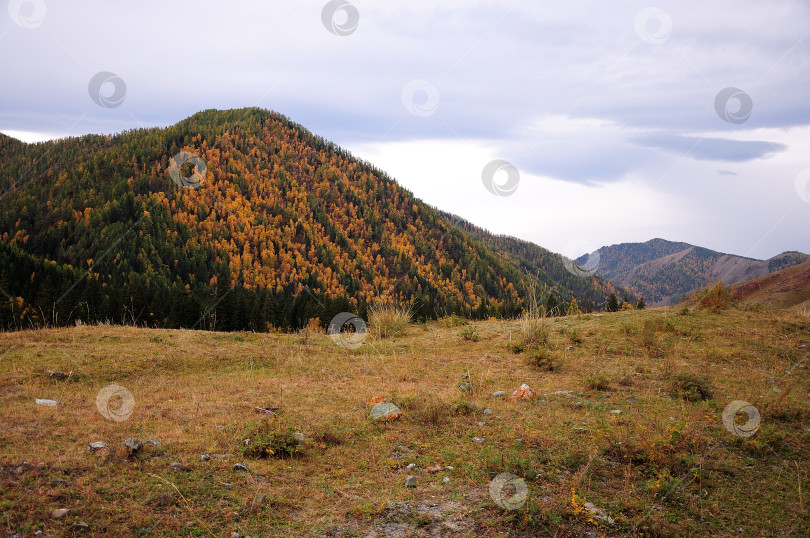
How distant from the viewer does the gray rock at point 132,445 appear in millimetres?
5465

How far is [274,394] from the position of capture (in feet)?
28.8

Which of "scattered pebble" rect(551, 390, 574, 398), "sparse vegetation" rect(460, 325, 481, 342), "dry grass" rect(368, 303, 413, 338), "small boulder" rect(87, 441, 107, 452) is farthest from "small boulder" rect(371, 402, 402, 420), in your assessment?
"dry grass" rect(368, 303, 413, 338)

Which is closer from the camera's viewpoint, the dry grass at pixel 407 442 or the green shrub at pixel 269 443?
the dry grass at pixel 407 442

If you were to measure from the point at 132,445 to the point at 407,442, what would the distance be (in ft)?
12.4

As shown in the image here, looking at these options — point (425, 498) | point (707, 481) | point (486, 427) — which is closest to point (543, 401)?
point (486, 427)

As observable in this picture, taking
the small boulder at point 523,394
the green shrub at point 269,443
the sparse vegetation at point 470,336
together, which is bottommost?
the green shrub at point 269,443

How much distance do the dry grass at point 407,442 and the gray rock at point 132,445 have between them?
0.12m

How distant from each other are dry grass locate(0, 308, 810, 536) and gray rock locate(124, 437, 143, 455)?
0.38 ft

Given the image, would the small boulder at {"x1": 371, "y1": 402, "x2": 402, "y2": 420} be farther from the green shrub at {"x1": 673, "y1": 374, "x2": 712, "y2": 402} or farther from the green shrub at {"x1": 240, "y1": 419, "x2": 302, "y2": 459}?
the green shrub at {"x1": 673, "y1": 374, "x2": 712, "y2": 402}

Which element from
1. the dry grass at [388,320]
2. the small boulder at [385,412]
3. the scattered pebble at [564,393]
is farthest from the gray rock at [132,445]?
the dry grass at [388,320]

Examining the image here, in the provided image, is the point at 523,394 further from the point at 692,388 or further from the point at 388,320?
the point at 388,320

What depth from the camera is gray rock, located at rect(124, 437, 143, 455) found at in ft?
17.9

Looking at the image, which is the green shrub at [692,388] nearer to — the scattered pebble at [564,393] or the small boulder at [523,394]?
the scattered pebble at [564,393]

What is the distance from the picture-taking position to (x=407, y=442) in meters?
6.69
